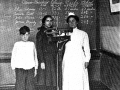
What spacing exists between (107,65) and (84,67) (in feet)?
2.32

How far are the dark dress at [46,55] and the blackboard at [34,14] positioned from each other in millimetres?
732

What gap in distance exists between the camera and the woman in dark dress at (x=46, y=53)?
4.18m

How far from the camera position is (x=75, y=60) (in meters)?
4.00

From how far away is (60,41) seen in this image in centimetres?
361

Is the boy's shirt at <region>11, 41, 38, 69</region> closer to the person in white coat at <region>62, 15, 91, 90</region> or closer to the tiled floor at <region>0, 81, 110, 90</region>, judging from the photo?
the person in white coat at <region>62, 15, 91, 90</region>

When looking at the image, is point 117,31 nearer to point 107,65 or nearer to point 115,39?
point 115,39

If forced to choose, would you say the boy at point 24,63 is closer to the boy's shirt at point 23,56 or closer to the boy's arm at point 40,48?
the boy's shirt at point 23,56

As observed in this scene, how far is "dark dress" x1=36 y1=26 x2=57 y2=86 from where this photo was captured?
4.19m

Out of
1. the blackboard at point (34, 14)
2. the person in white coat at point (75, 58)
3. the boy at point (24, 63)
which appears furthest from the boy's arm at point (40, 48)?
the blackboard at point (34, 14)

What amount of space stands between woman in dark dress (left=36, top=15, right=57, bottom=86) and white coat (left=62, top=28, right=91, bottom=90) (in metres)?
0.30

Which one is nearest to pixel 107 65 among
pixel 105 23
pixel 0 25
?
pixel 105 23

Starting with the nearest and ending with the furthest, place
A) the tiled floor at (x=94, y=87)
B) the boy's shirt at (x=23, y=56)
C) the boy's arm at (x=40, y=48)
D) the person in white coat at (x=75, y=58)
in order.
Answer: the boy's shirt at (x=23, y=56)
the person in white coat at (x=75, y=58)
the boy's arm at (x=40, y=48)
the tiled floor at (x=94, y=87)

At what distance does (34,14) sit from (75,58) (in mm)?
1431

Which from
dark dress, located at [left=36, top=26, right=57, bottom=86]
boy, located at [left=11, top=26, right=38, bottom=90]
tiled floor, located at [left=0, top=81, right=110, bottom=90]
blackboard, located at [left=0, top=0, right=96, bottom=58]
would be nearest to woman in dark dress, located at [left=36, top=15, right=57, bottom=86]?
dark dress, located at [left=36, top=26, right=57, bottom=86]
